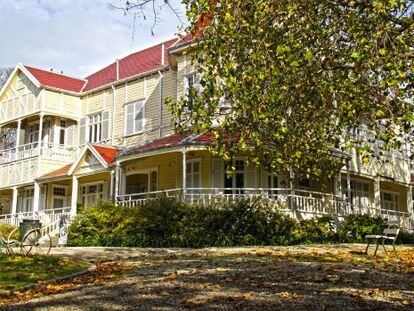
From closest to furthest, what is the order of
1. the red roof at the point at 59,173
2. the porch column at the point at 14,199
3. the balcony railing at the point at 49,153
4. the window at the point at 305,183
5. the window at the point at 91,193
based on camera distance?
the window at the point at 305,183 → the red roof at the point at 59,173 → the window at the point at 91,193 → the balcony railing at the point at 49,153 → the porch column at the point at 14,199

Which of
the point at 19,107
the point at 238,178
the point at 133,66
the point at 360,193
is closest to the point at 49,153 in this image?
the point at 19,107

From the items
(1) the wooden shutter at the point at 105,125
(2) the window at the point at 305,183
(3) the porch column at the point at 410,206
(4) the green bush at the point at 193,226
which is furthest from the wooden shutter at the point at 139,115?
(3) the porch column at the point at 410,206

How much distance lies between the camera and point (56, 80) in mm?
33250

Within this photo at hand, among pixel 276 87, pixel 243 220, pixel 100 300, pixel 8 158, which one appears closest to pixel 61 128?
pixel 8 158

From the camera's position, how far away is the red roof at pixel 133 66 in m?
30.0

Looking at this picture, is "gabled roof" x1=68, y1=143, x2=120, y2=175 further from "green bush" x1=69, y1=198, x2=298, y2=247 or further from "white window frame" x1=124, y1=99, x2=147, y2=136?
"green bush" x1=69, y1=198, x2=298, y2=247

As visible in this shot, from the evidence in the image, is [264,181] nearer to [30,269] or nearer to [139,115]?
[139,115]

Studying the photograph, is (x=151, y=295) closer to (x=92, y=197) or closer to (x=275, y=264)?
(x=275, y=264)

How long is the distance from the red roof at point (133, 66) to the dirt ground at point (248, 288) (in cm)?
1873

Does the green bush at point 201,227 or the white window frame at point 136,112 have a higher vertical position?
the white window frame at point 136,112

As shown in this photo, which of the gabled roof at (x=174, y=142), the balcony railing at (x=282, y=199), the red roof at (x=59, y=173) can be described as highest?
the gabled roof at (x=174, y=142)

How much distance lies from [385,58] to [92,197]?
2243cm

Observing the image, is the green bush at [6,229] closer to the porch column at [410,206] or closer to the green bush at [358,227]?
the green bush at [358,227]

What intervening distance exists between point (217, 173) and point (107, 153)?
6.04 meters
